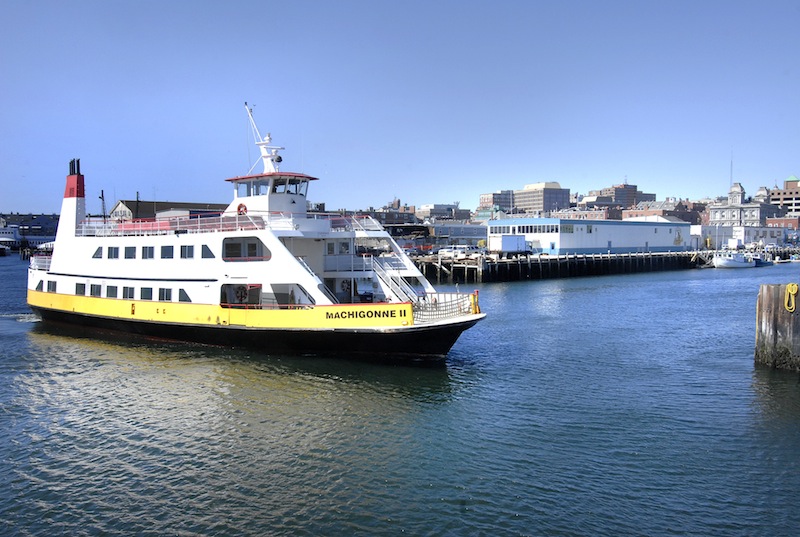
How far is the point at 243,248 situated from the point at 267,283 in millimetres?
2409

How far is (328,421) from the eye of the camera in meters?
15.7

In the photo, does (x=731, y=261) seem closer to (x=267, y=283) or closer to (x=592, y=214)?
(x=592, y=214)

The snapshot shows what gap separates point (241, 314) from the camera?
2238cm

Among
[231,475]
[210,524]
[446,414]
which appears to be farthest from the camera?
[446,414]

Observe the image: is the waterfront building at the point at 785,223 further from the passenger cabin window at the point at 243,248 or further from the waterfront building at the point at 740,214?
the passenger cabin window at the point at 243,248

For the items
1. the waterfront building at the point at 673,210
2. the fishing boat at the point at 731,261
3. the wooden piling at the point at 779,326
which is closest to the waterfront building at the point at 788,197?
the waterfront building at the point at 673,210

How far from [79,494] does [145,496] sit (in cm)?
139

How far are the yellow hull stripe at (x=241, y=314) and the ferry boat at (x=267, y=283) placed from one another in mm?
41

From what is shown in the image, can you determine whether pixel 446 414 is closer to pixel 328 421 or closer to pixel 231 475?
pixel 328 421

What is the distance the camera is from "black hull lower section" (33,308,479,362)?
19953 millimetres

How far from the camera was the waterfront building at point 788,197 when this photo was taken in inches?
7318

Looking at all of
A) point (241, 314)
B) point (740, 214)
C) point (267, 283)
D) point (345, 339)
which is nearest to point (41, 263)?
point (241, 314)

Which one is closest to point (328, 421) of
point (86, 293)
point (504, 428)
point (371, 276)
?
point (504, 428)

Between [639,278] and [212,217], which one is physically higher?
[212,217]
